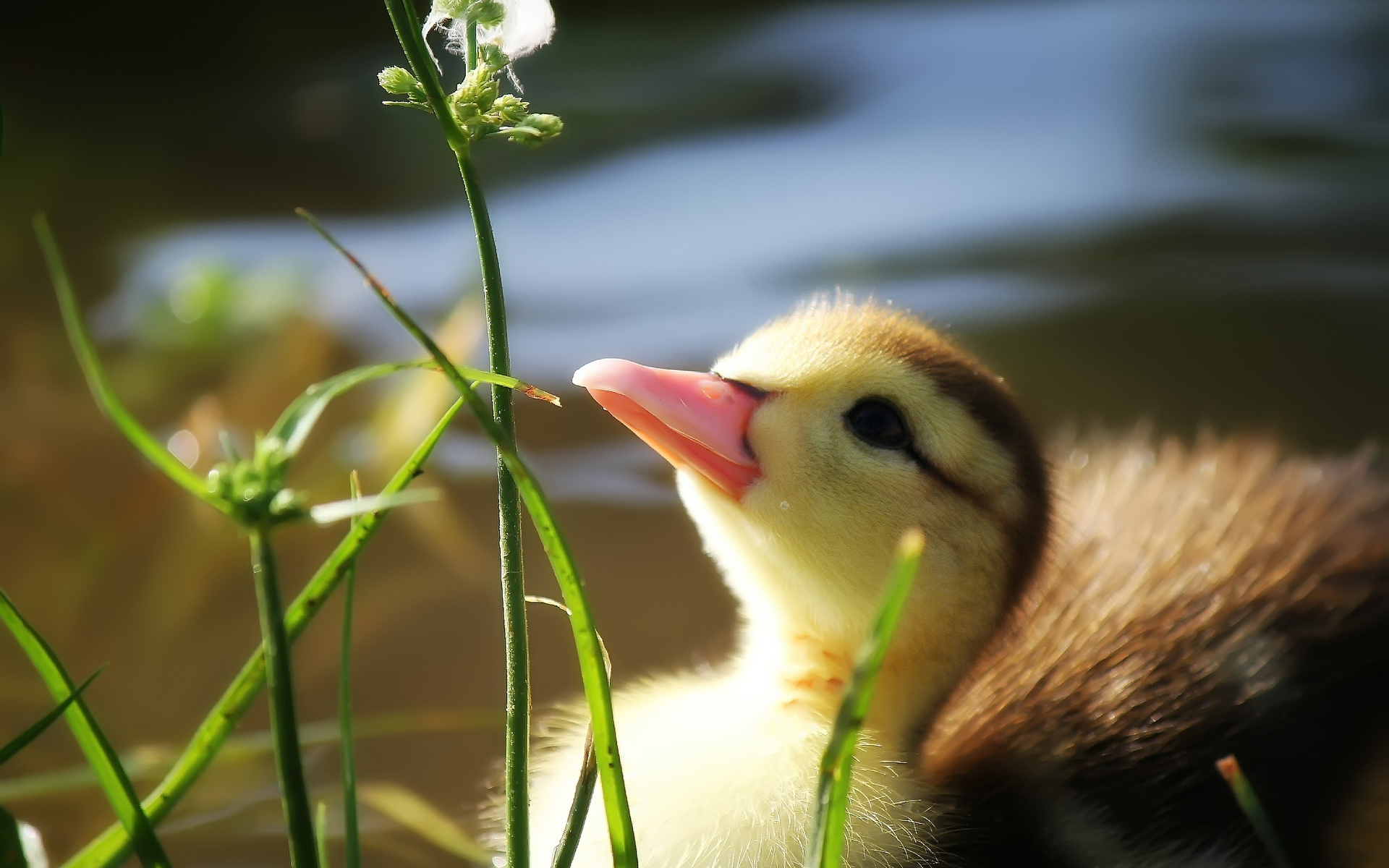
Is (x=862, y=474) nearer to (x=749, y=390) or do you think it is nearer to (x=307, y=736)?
(x=749, y=390)

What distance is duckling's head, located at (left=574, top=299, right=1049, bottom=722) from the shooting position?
3.89 ft

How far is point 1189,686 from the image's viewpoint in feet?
4.50

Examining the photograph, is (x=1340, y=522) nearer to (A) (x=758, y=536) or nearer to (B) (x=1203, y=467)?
(B) (x=1203, y=467)

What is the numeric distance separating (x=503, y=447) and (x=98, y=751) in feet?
1.04

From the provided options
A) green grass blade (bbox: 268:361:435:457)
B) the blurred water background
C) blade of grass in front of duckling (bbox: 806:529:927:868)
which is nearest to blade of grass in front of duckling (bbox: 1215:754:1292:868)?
blade of grass in front of duckling (bbox: 806:529:927:868)

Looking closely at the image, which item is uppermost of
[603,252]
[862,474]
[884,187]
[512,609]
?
[884,187]

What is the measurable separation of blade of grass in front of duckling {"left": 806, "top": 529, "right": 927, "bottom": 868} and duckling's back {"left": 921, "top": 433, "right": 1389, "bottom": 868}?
1.41 ft

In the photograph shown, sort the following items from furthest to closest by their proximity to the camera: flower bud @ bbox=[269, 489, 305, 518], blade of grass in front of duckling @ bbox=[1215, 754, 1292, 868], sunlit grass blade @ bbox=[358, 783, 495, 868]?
sunlit grass blade @ bbox=[358, 783, 495, 868]
blade of grass in front of duckling @ bbox=[1215, 754, 1292, 868]
flower bud @ bbox=[269, 489, 305, 518]

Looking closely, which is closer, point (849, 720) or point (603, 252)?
point (849, 720)

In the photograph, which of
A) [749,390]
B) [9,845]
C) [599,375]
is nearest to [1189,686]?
[749,390]

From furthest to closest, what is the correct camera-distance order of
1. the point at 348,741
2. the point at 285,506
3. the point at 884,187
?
the point at 884,187, the point at 348,741, the point at 285,506

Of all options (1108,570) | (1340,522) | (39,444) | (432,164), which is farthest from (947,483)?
(432,164)

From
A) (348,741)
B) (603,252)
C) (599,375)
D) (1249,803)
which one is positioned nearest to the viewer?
(348,741)

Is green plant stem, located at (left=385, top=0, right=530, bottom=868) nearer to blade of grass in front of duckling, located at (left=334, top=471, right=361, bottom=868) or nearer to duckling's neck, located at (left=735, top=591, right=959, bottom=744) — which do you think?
blade of grass in front of duckling, located at (left=334, top=471, right=361, bottom=868)
